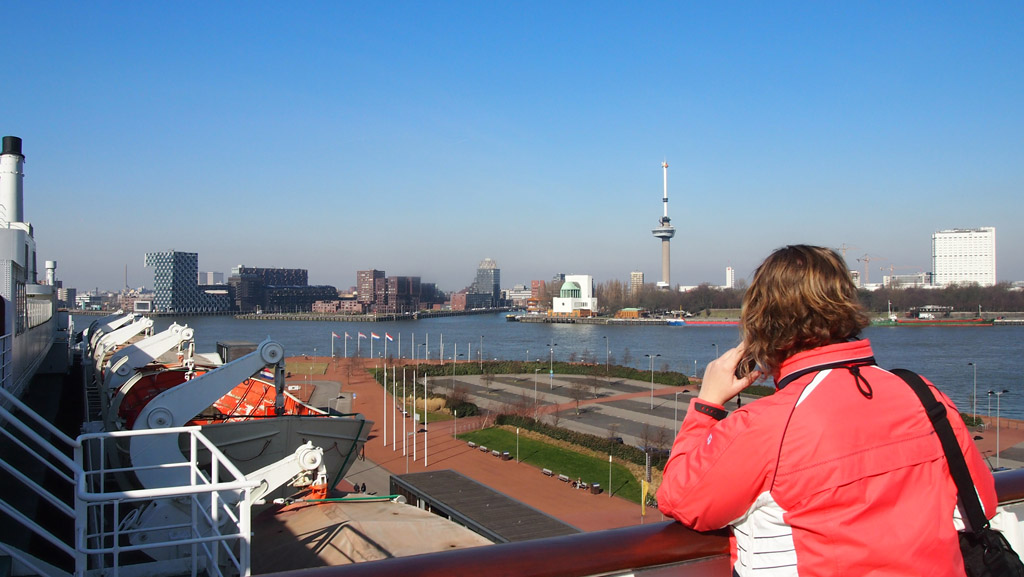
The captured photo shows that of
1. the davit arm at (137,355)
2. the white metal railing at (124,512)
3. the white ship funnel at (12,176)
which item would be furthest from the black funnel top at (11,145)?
the white metal railing at (124,512)

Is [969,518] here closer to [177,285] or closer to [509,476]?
[509,476]

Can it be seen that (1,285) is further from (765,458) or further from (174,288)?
(174,288)

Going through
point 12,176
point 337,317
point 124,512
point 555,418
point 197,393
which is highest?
point 12,176

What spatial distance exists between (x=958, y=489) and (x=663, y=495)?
34 cm

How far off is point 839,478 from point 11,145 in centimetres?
1247

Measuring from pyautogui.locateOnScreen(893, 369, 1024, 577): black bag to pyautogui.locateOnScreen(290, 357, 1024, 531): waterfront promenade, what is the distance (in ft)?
27.9

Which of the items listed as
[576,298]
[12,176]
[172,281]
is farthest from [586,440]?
[172,281]

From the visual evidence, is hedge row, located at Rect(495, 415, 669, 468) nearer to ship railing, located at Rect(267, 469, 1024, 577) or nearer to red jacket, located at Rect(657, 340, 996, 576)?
ship railing, located at Rect(267, 469, 1024, 577)

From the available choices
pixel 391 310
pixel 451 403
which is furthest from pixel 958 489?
pixel 391 310

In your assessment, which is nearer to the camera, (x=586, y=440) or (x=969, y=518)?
(x=969, y=518)

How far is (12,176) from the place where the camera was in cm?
1012

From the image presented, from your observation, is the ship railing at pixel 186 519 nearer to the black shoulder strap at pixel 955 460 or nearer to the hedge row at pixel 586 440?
the black shoulder strap at pixel 955 460

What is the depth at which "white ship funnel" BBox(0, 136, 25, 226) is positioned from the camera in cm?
1002

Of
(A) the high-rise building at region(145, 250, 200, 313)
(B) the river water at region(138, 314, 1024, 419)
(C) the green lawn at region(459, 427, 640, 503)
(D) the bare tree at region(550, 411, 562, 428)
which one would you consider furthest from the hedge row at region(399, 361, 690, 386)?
(A) the high-rise building at region(145, 250, 200, 313)
